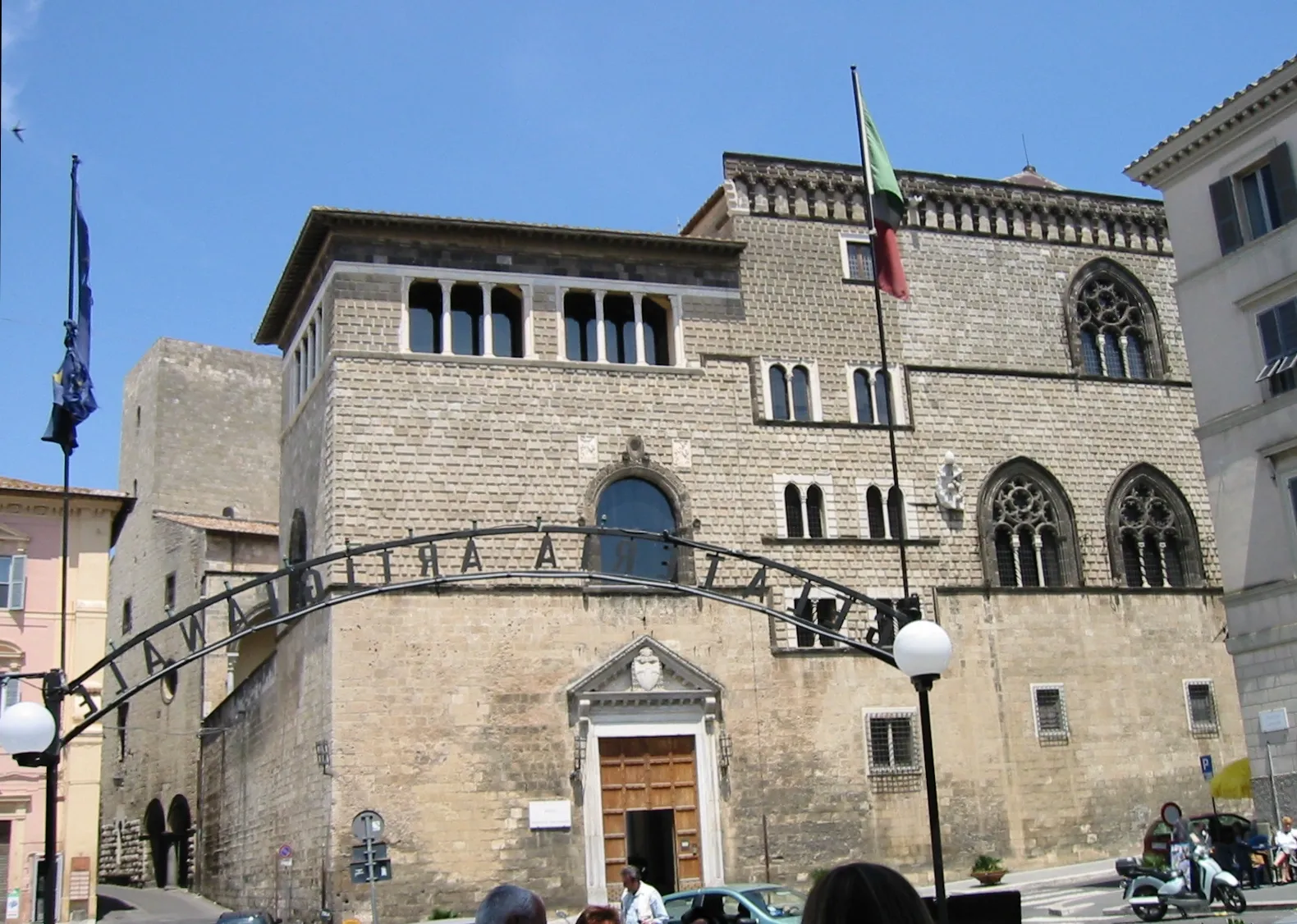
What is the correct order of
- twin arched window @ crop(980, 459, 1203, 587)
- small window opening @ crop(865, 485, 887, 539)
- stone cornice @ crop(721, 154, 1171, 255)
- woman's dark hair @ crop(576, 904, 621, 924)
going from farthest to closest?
stone cornice @ crop(721, 154, 1171, 255) → twin arched window @ crop(980, 459, 1203, 587) → small window opening @ crop(865, 485, 887, 539) → woman's dark hair @ crop(576, 904, 621, 924)

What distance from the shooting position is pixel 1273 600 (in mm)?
23000

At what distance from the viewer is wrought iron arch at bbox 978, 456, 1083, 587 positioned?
1243 inches

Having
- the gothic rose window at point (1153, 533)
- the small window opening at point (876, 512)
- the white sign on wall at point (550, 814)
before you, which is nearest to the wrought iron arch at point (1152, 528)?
the gothic rose window at point (1153, 533)

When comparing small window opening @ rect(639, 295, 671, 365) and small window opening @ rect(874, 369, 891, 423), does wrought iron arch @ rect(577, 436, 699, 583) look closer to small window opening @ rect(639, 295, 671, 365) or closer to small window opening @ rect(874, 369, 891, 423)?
small window opening @ rect(639, 295, 671, 365)

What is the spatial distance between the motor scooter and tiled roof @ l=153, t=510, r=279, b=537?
28695 mm

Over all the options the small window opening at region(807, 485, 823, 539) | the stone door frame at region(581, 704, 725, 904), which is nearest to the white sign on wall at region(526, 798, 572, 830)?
the stone door frame at region(581, 704, 725, 904)

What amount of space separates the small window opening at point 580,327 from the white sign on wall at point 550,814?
9.02m

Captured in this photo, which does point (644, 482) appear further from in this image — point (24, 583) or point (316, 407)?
point (24, 583)

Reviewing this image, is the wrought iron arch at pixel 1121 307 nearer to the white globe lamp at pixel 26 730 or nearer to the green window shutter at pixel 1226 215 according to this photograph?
the green window shutter at pixel 1226 215

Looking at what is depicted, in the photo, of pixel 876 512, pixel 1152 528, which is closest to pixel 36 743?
pixel 876 512

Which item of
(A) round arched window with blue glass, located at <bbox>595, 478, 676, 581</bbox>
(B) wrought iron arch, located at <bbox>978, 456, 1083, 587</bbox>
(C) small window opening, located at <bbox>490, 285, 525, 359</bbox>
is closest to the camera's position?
(A) round arched window with blue glass, located at <bbox>595, 478, 676, 581</bbox>

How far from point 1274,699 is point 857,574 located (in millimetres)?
9239

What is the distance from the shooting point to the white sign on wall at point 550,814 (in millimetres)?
26875

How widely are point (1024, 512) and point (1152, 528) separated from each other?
3.30 m
